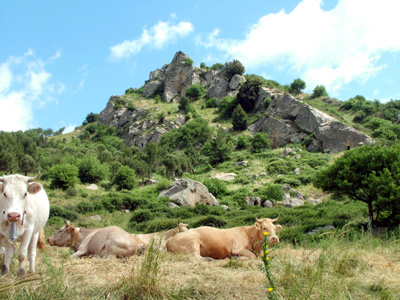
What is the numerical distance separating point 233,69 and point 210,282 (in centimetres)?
8226

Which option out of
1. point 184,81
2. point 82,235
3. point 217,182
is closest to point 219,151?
point 217,182

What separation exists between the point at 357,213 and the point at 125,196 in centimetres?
1959

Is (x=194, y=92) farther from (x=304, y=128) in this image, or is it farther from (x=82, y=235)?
(x=82, y=235)

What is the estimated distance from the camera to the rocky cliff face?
5109cm

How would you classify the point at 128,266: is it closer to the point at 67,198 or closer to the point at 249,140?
the point at 67,198

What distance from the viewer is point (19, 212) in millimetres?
4035

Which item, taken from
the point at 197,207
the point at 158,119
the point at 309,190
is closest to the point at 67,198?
the point at 197,207

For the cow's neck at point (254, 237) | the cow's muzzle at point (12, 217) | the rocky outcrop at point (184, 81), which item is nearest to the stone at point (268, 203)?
the cow's neck at point (254, 237)

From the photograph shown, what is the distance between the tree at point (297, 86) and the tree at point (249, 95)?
12704 millimetres

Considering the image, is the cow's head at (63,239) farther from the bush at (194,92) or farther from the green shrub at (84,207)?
the bush at (194,92)

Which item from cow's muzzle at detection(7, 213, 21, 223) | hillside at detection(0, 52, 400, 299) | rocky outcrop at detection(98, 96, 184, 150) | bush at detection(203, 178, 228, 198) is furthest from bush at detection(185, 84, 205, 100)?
cow's muzzle at detection(7, 213, 21, 223)

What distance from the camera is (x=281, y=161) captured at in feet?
145

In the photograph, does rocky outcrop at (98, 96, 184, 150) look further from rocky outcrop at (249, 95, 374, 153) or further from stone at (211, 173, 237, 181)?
stone at (211, 173, 237, 181)

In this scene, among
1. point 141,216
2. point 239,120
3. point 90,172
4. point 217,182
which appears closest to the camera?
point 141,216
